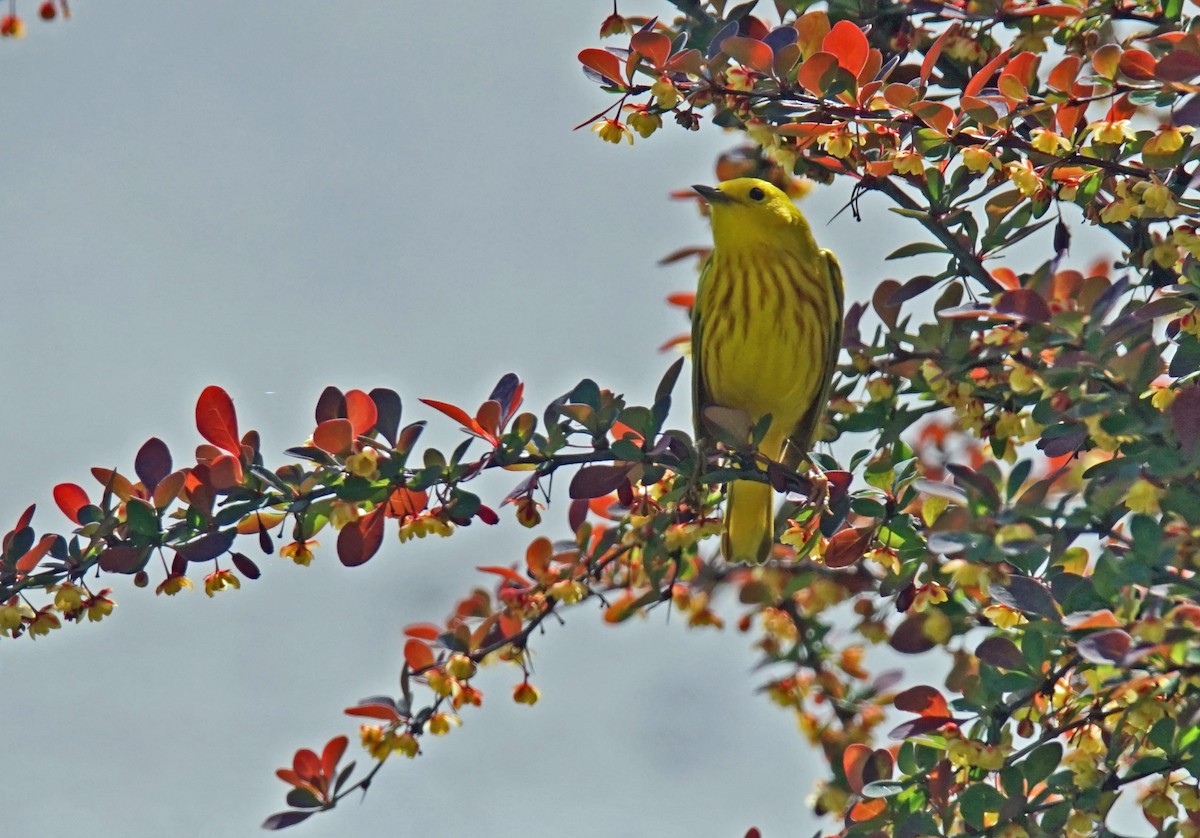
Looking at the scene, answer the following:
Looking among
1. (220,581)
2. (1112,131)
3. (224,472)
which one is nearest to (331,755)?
(220,581)

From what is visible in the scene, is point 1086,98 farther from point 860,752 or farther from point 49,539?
point 49,539

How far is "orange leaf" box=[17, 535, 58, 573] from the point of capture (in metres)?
2.32

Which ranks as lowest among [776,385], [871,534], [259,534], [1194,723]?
[1194,723]

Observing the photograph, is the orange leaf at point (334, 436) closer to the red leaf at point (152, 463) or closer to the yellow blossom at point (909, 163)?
the red leaf at point (152, 463)

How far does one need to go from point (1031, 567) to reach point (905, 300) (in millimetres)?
593

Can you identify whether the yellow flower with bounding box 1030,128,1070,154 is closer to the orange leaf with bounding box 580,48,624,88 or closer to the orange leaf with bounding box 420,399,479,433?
the orange leaf with bounding box 580,48,624,88

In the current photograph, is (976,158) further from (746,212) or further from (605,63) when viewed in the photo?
(746,212)

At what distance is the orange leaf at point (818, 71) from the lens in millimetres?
2307

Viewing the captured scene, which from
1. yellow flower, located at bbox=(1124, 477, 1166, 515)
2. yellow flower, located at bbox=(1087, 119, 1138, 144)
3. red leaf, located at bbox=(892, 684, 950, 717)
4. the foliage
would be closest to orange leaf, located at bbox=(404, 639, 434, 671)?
the foliage

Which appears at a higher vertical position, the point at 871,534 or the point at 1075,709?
the point at 871,534

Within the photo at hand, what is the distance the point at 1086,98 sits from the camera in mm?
2266

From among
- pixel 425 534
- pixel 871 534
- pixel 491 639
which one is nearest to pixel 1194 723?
pixel 871 534

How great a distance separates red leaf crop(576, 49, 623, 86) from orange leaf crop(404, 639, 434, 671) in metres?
1.24

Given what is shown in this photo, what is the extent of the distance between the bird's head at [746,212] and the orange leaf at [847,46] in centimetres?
136
